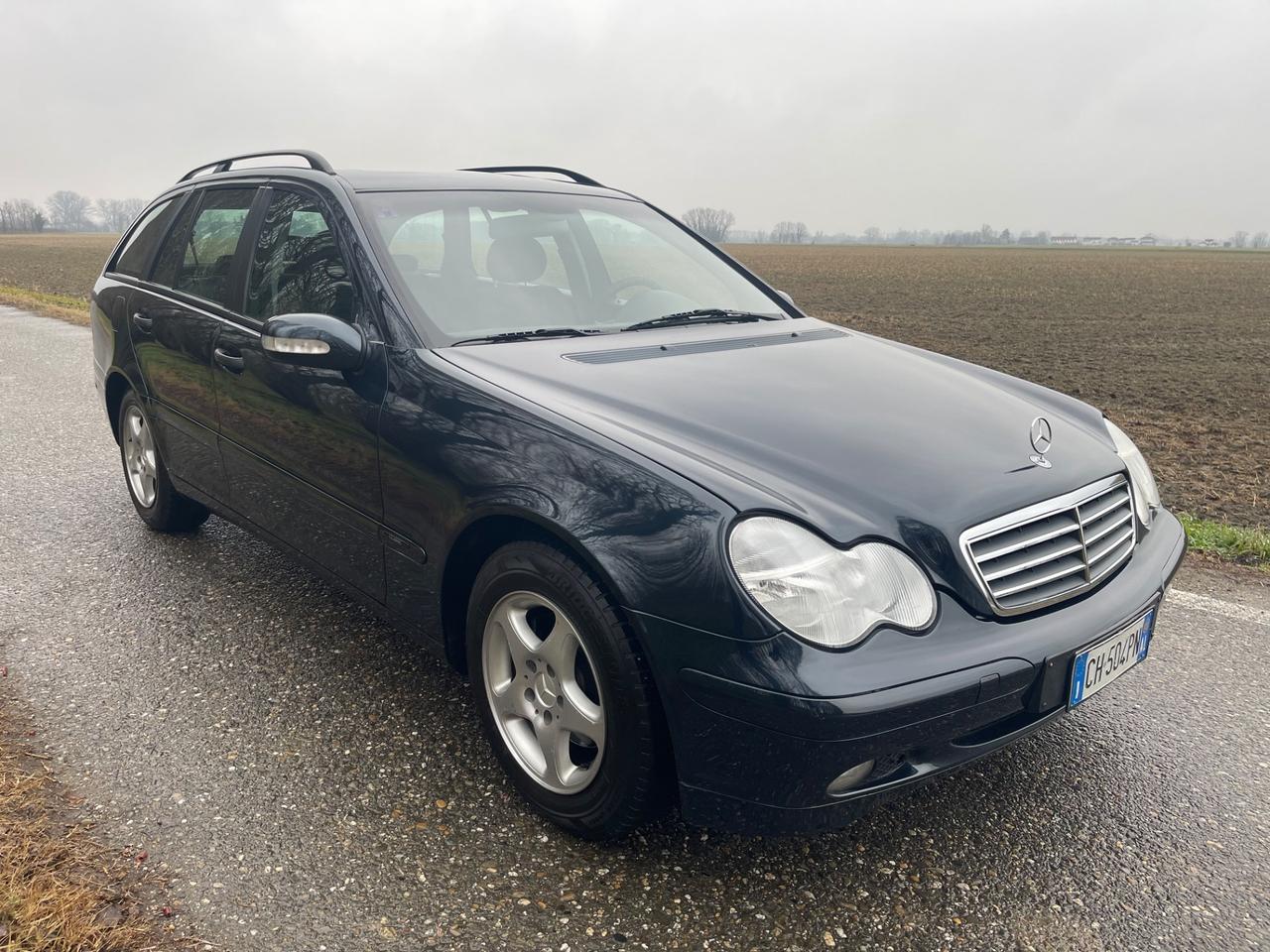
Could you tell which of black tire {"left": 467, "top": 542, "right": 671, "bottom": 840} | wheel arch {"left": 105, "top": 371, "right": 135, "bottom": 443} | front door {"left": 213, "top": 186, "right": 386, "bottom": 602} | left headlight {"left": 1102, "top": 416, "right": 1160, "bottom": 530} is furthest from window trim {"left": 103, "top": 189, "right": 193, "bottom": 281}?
left headlight {"left": 1102, "top": 416, "right": 1160, "bottom": 530}

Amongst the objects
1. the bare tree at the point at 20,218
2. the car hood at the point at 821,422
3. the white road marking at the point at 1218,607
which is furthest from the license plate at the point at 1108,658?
the bare tree at the point at 20,218

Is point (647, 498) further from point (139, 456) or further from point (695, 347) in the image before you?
point (139, 456)

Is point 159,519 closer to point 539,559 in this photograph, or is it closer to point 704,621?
point 539,559

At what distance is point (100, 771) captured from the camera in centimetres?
276

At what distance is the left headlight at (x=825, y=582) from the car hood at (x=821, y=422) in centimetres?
5

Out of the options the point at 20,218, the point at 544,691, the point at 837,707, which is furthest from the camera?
the point at 20,218

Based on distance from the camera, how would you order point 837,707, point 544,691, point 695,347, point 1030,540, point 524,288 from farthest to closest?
point 524,288, point 695,347, point 544,691, point 1030,540, point 837,707

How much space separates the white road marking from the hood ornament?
1.70 metres

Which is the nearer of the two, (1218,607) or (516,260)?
(516,260)

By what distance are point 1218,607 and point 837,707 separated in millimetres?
2942

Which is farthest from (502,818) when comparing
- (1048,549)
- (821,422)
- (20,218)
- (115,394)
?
(20,218)

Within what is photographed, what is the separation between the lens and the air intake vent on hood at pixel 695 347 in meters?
2.93

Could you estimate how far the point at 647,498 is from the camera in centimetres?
222

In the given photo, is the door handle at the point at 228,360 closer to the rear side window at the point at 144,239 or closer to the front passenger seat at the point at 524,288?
the front passenger seat at the point at 524,288
